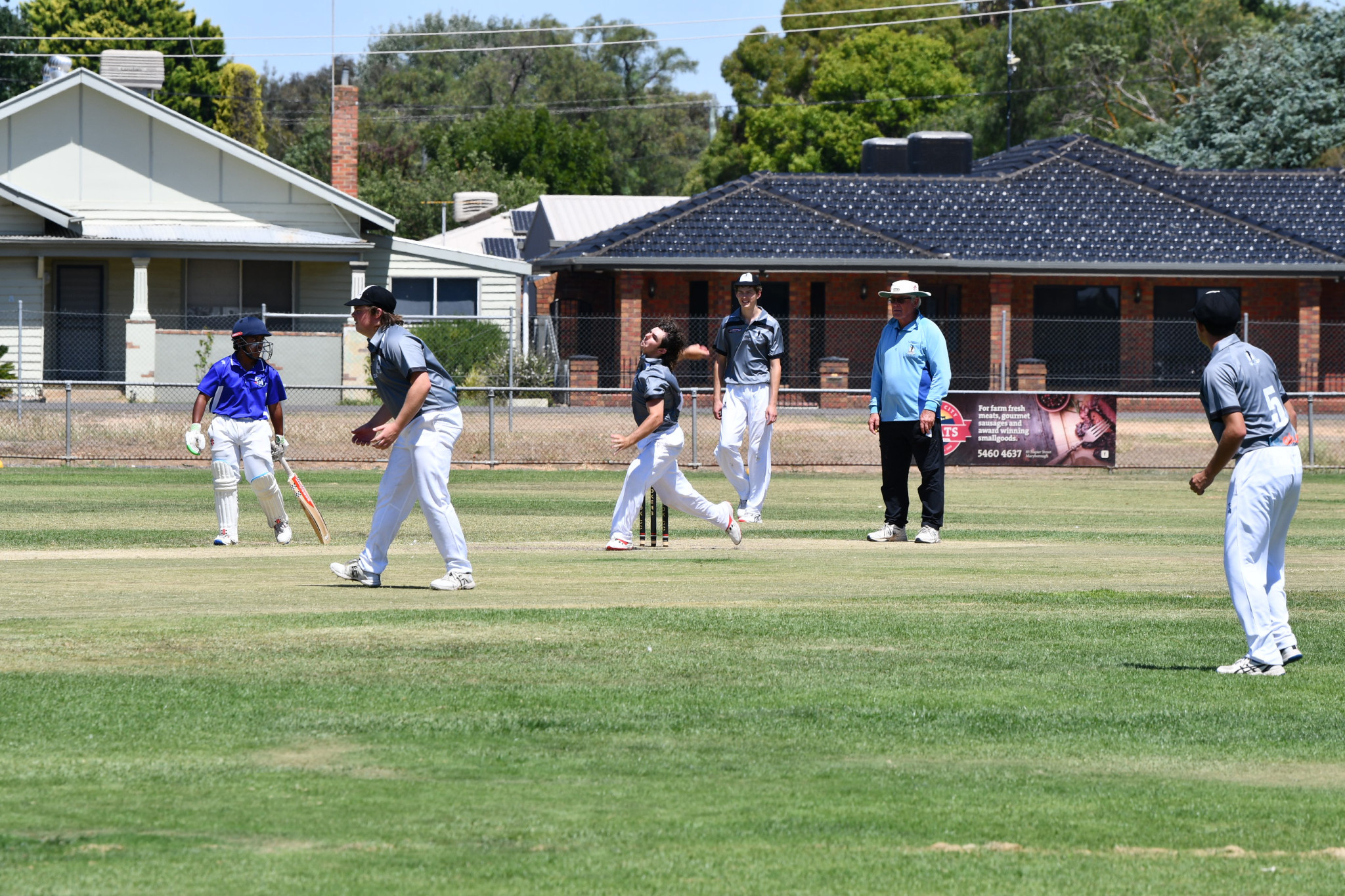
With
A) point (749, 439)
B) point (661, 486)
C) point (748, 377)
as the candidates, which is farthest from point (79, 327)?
point (661, 486)

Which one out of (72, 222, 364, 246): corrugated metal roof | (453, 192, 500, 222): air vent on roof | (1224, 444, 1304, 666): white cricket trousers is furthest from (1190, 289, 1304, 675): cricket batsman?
(453, 192, 500, 222): air vent on roof

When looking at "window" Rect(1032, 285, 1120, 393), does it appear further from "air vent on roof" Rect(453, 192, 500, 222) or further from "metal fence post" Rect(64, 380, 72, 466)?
"air vent on roof" Rect(453, 192, 500, 222)

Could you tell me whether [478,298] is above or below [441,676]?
above

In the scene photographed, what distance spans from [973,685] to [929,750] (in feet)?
4.19

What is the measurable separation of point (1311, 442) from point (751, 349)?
14.0 m

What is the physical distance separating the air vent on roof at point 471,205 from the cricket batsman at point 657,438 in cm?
4281

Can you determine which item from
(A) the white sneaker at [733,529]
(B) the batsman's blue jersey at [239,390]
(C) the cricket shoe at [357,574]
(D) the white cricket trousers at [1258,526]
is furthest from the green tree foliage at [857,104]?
(D) the white cricket trousers at [1258,526]

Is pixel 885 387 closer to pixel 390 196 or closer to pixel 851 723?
pixel 851 723

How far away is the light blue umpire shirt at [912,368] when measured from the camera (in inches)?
547

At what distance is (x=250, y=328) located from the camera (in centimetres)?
1393

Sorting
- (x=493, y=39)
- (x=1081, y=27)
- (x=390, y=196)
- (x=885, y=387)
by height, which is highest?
(x=493, y=39)

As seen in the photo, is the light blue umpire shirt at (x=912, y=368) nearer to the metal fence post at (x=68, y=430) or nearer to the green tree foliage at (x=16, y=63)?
the metal fence post at (x=68, y=430)

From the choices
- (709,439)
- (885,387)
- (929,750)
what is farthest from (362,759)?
(709,439)

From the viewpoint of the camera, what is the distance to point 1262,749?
21.8 feet
